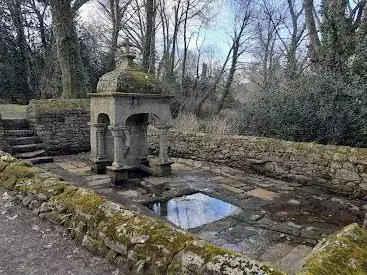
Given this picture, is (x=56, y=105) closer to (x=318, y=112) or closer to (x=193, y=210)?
(x=193, y=210)

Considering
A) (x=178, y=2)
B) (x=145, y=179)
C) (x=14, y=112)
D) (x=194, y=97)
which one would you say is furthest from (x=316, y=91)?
(x=178, y=2)

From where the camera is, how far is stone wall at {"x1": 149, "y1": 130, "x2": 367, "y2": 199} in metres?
6.61

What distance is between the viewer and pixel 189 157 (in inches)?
396

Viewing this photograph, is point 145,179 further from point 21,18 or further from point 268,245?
point 21,18

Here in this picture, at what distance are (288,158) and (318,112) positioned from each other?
149 centimetres

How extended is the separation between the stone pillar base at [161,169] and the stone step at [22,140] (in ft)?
14.1

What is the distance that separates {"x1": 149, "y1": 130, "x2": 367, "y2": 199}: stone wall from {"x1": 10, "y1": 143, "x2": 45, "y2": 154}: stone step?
4177mm

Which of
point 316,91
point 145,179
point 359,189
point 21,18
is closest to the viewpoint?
point 359,189

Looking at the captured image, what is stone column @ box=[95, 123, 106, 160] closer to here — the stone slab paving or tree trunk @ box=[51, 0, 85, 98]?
the stone slab paving

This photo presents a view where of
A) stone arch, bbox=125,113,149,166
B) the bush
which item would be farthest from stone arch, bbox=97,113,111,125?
the bush

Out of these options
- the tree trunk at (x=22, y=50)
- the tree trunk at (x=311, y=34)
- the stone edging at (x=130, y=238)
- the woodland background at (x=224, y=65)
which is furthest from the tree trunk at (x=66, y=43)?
the stone edging at (x=130, y=238)

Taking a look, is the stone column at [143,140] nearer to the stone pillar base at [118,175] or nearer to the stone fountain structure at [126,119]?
the stone fountain structure at [126,119]

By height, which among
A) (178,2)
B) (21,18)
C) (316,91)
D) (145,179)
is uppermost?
(178,2)

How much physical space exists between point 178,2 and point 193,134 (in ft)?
44.4
